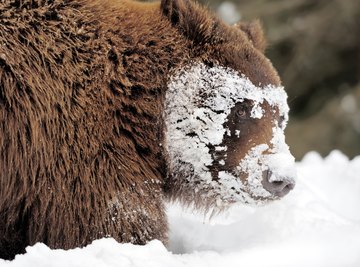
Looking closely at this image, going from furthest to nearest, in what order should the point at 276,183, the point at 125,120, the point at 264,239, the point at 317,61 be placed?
1. the point at 317,61
2. the point at 264,239
3. the point at 276,183
4. the point at 125,120

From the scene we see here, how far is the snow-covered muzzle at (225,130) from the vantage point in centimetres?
362

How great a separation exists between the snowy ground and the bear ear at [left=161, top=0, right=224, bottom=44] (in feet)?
3.90

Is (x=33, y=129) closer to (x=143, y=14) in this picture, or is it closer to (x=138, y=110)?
(x=138, y=110)

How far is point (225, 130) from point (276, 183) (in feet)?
1.34

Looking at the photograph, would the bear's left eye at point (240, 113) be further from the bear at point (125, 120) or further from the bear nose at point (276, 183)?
the bear nose at point (276, 183)

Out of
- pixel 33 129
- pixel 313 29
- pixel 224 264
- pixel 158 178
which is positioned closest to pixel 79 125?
pixel 33 129

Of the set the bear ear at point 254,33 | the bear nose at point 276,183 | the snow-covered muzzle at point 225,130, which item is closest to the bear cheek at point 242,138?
the snow-covered muzzle at point 225,130

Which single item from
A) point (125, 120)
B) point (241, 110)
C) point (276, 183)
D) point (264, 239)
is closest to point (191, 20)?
point (241, 110)

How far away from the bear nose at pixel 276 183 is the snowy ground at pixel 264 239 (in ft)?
0.90

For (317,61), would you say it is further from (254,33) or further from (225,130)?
(225,130)

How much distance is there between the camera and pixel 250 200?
3773mm

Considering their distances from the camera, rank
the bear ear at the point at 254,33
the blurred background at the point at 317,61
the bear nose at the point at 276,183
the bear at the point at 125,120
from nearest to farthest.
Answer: the bear at the point at 125,120, the bear nose at the point at 276,183, the bear ear at the point at 254,33, the blurred background at the point at 317,61

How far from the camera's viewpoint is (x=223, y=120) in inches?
143

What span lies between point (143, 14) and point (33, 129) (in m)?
0.98
